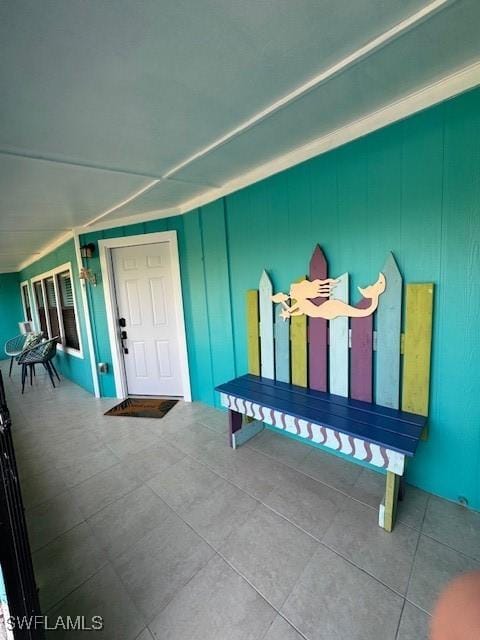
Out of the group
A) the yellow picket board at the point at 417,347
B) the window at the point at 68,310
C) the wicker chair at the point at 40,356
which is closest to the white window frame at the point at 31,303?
the wicker chair at the point at 40,356

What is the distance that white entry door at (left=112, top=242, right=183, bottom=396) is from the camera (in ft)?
11.5

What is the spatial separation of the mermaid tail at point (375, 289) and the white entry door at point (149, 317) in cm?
230

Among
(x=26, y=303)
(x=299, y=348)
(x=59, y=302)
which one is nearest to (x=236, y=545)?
(x=299, y=348)

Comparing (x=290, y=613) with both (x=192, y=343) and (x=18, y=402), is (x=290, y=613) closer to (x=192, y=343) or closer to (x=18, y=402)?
(x=192, y=343)

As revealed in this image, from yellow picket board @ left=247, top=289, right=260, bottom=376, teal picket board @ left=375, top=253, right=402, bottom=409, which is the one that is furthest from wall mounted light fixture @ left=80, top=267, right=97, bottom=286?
teal picket board @ left=375, top=253, right=402, bottom=409

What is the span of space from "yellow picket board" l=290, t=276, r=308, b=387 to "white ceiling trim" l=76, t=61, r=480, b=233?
0.91 m

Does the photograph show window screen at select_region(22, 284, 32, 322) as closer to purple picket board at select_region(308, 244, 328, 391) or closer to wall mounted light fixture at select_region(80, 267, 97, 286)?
wall mounted light fixture at select_region(80, 267, 97, 286)

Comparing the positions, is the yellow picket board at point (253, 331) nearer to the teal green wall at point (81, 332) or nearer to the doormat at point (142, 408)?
the doormat at point (142, 408)

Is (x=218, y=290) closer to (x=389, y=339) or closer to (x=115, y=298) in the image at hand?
(x=115, y=298)

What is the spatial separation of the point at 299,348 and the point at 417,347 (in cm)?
82

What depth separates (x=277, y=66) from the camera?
1195mm

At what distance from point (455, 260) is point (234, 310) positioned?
1817mm

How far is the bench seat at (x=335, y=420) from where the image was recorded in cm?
150

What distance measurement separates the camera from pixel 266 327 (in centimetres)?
248
